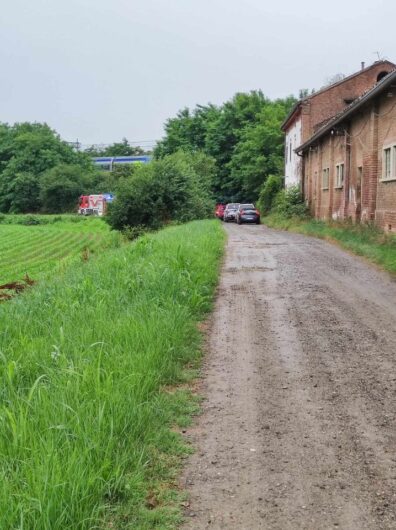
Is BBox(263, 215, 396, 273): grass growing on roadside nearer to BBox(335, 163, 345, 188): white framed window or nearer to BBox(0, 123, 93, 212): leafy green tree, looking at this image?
BBox(335, 163, 345, 188): white framed window

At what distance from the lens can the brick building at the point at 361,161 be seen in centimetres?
1784

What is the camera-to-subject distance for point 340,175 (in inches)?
1016

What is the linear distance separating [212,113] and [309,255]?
54.7 metres

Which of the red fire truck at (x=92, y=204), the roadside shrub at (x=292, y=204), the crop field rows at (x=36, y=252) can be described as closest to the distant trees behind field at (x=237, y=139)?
the red fire truck at (x=92, y=204)

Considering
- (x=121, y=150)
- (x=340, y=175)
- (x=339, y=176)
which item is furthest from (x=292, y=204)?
(x=121, y=150)

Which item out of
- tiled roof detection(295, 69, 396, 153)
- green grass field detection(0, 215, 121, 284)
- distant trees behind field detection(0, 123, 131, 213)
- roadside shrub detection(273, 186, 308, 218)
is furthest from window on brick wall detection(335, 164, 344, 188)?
distant trees behind field detection(0, 123, 131, 213)

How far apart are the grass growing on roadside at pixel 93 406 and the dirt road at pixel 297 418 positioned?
0.28 m

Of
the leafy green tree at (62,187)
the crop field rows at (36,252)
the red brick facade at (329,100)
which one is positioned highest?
the red brick facade at (329,100)

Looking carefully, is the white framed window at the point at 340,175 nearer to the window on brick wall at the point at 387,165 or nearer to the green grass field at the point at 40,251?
the window on brick wall at the point at 387,165

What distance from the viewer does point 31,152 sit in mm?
85062

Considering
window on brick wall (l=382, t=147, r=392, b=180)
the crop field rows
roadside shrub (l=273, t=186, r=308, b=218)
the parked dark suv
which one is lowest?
the crop field rows

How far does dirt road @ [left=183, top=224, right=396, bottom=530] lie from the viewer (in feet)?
10.7

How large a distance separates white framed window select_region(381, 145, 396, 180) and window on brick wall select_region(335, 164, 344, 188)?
622cm

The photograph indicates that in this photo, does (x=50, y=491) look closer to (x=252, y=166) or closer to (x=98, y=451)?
(x=98, y=451)
